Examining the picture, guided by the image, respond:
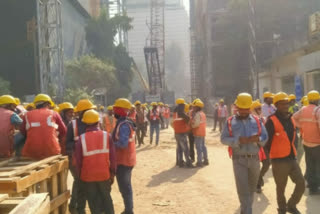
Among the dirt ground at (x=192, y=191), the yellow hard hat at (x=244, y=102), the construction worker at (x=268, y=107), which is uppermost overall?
the yellow hard hat at (x=244, y=102)

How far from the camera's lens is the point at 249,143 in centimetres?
471

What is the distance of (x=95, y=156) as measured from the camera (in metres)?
4.54

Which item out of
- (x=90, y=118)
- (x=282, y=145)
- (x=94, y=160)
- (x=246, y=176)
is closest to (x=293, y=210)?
(x=282, y=145)

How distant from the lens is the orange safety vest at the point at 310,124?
632 cm

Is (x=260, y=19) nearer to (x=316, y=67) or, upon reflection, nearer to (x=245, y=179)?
(x=316, y=67)

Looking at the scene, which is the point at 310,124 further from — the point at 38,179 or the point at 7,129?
the point at 7,129

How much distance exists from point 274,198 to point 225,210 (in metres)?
1.11

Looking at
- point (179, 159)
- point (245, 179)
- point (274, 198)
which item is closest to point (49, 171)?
point (245, 179)

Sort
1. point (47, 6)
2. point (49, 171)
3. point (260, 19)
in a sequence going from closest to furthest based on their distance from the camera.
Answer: point (49, 171) < point (47, 6) < point (260, 19)

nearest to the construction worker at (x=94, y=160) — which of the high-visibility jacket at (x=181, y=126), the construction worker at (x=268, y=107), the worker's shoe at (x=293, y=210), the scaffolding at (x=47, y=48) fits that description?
the worker's shoe at (x=293, y=210)

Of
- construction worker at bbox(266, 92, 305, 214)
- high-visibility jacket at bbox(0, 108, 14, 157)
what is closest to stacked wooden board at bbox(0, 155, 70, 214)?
high-visibility jacket at bbox(0, 108, 14, 157)

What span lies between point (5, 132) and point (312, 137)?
5.08 m

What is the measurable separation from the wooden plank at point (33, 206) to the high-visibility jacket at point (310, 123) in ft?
16.4

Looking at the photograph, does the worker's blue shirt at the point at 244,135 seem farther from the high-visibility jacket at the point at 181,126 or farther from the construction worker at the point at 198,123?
the high-visibility jacket at the point at 181,126
